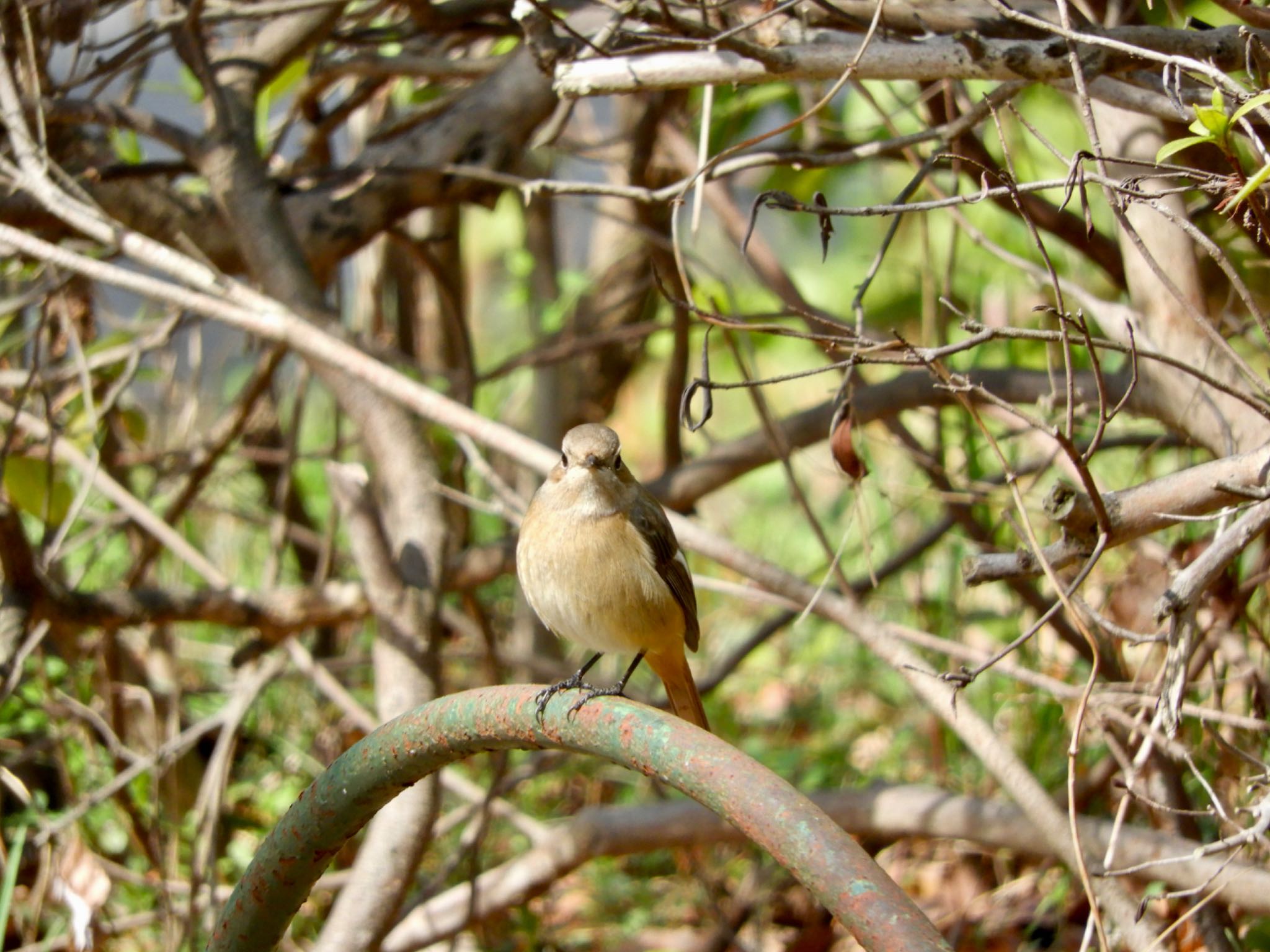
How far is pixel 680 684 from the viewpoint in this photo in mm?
3424

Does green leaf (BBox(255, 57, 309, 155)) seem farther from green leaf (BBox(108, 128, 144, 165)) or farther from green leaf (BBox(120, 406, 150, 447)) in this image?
green leaf (BBox(120, 406, 150, 447))

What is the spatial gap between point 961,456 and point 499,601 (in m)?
2.26

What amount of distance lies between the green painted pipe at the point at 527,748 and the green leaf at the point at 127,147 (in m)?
2.28

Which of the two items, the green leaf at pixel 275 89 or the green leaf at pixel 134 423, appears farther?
the green leaf at pixel 134 423

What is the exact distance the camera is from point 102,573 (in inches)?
229

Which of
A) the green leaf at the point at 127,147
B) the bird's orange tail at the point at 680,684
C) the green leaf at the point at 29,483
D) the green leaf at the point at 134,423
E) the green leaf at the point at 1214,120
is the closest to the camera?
the green leaf at the point at 1214,120

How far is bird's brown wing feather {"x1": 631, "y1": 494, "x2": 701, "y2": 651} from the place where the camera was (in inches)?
124

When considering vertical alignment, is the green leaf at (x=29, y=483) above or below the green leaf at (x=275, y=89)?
below

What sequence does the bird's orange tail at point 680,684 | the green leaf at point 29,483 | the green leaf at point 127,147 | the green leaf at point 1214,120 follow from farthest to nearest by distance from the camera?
the green leaf at point 127,147, the green leaf at point 29,483, the bird's orange tail at point 680,684, the green leaf at point 1214,120

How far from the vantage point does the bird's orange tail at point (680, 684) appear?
3348 mm

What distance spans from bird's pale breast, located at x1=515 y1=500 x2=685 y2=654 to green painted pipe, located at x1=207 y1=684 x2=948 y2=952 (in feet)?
2.23

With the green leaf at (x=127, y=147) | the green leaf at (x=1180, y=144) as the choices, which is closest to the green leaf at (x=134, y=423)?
the green leaf at (x=127, y=147)

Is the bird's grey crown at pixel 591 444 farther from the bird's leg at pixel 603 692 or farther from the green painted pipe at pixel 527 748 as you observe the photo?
the green painted pipe at pixel 527 748

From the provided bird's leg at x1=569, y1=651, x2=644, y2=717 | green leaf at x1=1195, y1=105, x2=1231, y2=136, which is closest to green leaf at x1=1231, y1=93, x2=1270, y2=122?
green leaf at x1=1195, y1=105, x2=1231, y2=136
